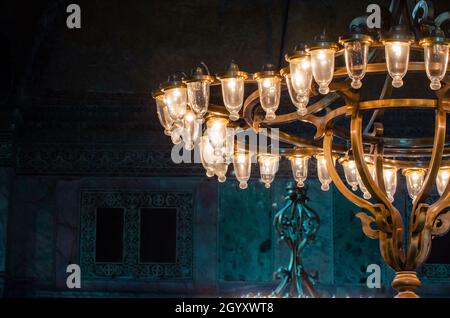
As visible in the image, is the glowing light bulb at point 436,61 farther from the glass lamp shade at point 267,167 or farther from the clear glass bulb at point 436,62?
the glass lamp shade at point 267,167

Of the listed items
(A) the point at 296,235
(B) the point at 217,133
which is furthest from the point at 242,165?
(A) the point at 296,235

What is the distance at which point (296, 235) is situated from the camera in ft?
25.0

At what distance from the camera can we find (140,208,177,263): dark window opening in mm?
10070

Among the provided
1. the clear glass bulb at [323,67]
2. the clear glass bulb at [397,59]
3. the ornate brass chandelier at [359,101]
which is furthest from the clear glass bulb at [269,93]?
the clear glass bulb at [397,59]

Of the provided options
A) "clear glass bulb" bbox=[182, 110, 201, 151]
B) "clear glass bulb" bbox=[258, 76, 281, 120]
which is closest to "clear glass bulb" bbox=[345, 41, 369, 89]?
"clear glass bulb" bbox=[258, 76, 281, 120]

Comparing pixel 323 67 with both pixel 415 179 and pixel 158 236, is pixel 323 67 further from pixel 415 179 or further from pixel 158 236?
pixel 158 236

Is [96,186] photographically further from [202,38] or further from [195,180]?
[202,38]

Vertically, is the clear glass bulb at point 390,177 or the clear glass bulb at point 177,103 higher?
the clear glass bulb at point 177,103

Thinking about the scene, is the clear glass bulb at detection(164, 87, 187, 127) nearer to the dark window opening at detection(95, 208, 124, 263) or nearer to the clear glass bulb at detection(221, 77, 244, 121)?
the clear glass bulb at detection(221, 77, 244, 121)

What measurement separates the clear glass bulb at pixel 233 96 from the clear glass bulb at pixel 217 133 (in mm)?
332

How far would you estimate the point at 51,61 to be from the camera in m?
10.6

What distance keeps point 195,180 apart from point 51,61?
1.54 metres

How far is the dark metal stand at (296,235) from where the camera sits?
7.37 m

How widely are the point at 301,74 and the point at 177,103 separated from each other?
0.60 m
